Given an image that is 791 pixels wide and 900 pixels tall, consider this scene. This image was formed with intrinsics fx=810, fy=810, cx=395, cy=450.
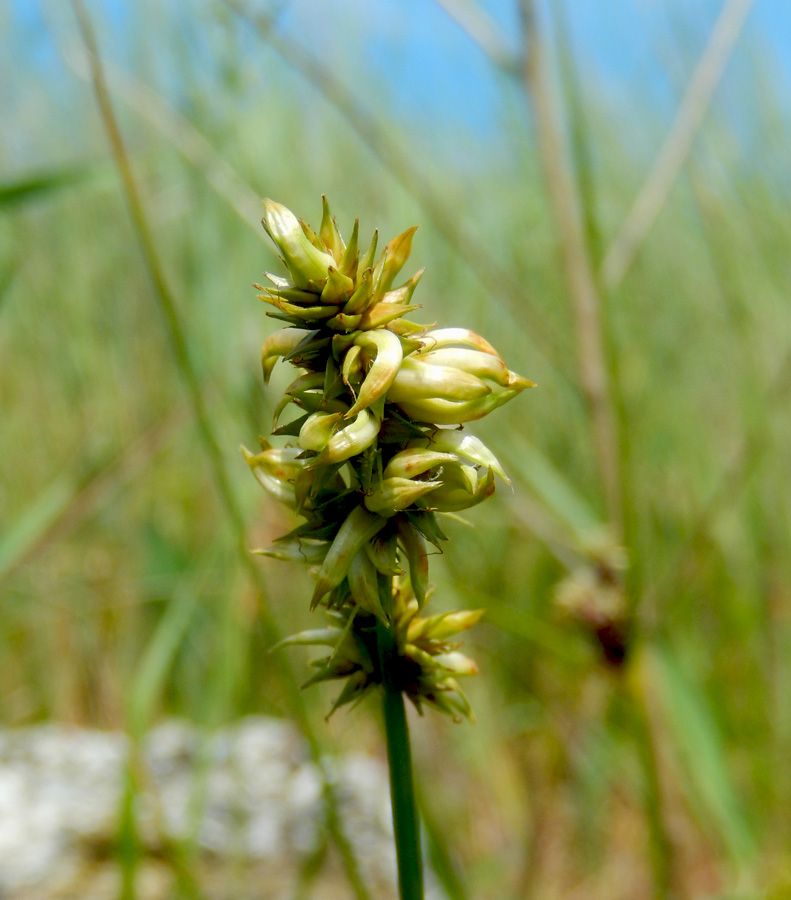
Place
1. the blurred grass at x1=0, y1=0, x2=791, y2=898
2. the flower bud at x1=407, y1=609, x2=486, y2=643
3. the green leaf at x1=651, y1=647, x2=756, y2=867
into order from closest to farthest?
the flower bud at x1=407, y1=609, x2=486, y2=643 → the green leaf at x1=651, y1=647, x2=756, y2=867 → the blurred grass at x1=0, y1=0, x2=791, y2=898

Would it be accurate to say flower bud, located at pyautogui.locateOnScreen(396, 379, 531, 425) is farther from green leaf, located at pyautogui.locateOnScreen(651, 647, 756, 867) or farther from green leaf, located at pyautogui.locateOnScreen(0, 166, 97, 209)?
green leaf, located at pyautogui.locateOnScreen(651, 647, 756, 867)

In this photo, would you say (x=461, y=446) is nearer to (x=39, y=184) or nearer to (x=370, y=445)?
(x=370, y=445)

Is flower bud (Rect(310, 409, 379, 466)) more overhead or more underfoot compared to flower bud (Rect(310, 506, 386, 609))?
more overhead

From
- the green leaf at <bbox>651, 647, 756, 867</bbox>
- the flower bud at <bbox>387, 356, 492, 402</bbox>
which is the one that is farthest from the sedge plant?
the green leaf at <bbox>651, 647, 756, 867</bbox>

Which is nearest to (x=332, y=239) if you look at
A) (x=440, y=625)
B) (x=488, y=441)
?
(x=440, y=625)

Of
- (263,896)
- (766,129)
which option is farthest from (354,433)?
(766,129)

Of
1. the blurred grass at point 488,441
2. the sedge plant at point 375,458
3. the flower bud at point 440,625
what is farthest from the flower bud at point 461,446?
the blurred grass at point 488,441
